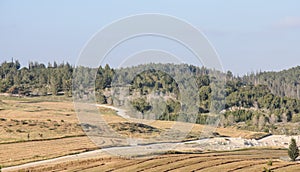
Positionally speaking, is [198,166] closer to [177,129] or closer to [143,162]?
[143,162]

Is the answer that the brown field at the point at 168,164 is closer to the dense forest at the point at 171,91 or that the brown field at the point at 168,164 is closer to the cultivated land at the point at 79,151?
the cultivated land at the point at 79,151

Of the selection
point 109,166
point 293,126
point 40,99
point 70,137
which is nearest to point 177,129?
point 109,166

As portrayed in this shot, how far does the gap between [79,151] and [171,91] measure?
151 ft

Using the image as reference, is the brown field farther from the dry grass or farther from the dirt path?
the dirt path

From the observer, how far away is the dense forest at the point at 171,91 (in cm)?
9069

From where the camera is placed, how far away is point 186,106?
3125 inches

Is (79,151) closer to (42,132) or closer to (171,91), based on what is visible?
(42,132)

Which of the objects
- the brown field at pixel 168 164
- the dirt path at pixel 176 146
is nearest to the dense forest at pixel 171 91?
the dirt path at pixel 176 146

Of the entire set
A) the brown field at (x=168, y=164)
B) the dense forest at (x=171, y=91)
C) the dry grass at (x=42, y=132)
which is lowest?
the brown field at (x=168, y=164)

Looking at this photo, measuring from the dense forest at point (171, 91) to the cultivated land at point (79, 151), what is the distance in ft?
20.8

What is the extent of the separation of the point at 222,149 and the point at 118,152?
73.7 ft

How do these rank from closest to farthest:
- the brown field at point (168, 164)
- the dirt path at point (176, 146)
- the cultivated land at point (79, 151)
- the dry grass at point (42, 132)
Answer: the brown field at point (168, 164)
the cultivated land at point (79, 151)
the dirt path at point (176, 146)
the dry grass at point (42, 132)

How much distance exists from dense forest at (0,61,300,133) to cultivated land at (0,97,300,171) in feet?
20.8

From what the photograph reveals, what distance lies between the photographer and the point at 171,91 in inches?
4264
